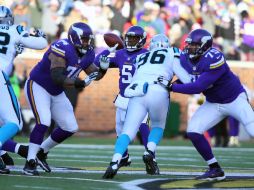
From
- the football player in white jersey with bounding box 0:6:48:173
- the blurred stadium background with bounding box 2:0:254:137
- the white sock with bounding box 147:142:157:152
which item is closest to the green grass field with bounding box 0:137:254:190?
the white sock with bounding box 147:142:157:152

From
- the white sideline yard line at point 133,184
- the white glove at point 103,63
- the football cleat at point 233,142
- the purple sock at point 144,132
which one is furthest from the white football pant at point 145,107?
the football cleat at point 233,142

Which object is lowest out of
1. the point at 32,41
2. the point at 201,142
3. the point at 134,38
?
the point at 201,142

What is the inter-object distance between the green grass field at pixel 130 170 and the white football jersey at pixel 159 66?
987 mm

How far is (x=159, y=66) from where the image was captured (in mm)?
9508

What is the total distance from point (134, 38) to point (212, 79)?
1674 mm

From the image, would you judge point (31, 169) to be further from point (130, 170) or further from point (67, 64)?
point (130, 170)

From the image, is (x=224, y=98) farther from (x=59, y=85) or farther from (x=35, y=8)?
(x=35, y=8)

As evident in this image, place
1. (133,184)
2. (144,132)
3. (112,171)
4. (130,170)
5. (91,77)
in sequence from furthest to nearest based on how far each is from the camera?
(144,132) → (130,170) → (91,77) → (112,171) → (133,184)

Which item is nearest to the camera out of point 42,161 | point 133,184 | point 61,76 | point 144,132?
point 133,184

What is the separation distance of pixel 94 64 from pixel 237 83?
1646 millimetres

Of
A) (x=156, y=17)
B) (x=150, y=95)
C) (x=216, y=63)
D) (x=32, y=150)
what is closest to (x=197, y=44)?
(x=216, y=63)

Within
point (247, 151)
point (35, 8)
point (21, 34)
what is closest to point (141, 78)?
point (21, 34)

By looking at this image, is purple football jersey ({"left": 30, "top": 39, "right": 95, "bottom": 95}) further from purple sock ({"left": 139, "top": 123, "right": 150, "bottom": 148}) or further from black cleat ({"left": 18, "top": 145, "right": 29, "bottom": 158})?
purple sock ({"left": 139, "top": 123, "right": 150, "bottom": 148})

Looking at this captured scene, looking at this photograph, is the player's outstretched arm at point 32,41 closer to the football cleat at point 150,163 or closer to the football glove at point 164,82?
the football glove at point 164,82
